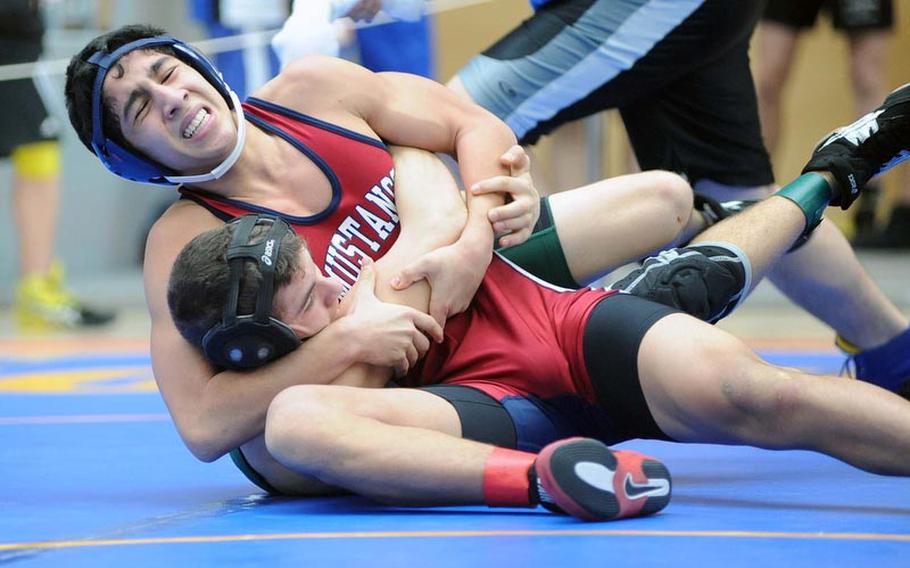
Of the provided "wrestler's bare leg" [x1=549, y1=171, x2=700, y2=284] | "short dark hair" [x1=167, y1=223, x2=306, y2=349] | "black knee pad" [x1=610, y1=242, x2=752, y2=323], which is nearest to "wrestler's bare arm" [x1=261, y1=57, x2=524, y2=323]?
"wrestler's bare leg" [x1=549, y1=171, x2=700, y2=284]

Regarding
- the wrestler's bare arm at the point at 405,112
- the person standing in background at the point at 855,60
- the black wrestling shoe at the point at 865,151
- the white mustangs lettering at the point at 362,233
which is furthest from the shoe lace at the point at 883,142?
the person standing in background at the point at 855,60

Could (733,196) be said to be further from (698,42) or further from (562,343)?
(562,343)

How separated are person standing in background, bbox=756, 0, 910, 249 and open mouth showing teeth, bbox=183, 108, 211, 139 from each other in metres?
3.82

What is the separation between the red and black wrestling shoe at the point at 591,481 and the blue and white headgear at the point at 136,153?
35.9 inches

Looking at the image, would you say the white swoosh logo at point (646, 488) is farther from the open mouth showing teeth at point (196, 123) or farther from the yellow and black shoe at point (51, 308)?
the yellow and black shoe at point (51, 308)

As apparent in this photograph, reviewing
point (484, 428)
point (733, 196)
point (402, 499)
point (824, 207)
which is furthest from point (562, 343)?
point (733, 196)

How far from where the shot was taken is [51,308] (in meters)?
6.50

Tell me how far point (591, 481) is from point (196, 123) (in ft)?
3.38

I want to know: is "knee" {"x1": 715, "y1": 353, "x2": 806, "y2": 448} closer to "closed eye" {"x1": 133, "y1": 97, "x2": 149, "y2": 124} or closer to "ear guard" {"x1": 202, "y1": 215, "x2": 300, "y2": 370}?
"ear guard" {"x1": 202, "y1": 215, "x2": 300, "y2": 370}

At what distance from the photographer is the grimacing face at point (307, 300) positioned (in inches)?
101

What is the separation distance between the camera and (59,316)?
21.3ft

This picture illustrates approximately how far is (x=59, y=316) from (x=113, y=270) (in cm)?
348

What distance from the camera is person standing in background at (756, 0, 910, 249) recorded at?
684 cm

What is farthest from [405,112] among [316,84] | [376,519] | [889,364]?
[889,364]
